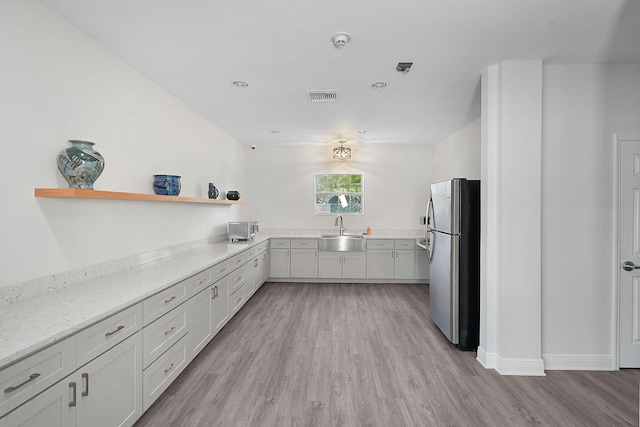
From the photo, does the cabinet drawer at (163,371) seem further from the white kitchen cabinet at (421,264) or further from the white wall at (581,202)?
the white kitchen cabinet at (421,264)

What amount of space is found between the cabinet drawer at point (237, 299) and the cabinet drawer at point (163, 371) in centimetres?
110

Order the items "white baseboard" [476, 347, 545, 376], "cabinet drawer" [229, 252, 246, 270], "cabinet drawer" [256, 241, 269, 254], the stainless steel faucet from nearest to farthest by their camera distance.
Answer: "white baseboard" [476, 347, 545, 376], "cabinet drawer" [229, 252, 246, 270], "cabinet drawer" [256, 241, 269, 254], the stainless steel faucet

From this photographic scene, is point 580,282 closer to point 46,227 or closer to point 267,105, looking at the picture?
point 267,105

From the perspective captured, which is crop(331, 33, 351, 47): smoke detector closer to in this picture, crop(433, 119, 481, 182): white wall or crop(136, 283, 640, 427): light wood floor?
crop(136, 283, 640, 427): light wood floor

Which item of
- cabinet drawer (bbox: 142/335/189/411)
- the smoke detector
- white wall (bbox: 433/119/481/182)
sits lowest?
cabinet drawer (bbox: 142/335/189/411)

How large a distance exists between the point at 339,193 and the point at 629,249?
4.28 m

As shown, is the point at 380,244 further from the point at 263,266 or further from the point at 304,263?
the point at 263,266

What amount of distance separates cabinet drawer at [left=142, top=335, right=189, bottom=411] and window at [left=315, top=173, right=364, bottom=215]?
Result: 4046 mm

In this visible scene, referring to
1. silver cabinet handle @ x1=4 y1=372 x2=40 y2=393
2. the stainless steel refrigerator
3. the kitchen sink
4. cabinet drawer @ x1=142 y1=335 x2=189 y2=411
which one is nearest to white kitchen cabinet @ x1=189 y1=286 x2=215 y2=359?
cabinet drawer @ x1=142 y1=335 x2=189 y2=411

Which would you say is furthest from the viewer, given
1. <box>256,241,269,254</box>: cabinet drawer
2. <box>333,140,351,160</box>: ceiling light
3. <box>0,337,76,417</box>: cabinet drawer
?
<box>333,140,351,160</box>: ceiling light

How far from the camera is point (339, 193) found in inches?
244

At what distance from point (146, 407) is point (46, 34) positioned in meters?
2.45

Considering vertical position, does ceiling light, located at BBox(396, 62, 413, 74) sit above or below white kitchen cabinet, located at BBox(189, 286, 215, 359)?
above

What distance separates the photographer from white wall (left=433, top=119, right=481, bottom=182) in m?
4.32
